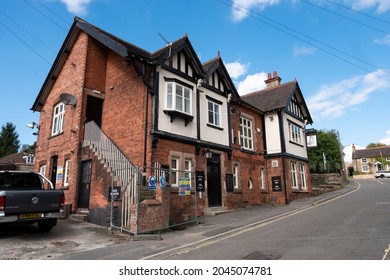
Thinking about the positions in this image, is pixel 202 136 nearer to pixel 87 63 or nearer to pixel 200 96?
pixel 200 96

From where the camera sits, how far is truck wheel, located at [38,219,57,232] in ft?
32.2

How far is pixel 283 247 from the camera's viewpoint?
706 cm

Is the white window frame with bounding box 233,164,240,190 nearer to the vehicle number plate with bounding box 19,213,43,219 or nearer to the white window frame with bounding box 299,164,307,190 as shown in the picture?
the white window frame with bounding box 299,164,307,190

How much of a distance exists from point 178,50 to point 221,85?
14.7ft

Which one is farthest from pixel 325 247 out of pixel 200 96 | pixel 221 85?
pixel 221 85

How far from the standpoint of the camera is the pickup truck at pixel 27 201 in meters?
8.16

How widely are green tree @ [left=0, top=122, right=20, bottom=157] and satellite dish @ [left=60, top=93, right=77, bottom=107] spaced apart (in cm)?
4491

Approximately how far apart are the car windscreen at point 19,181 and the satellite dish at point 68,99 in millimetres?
6606

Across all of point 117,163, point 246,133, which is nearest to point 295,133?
point 246,133

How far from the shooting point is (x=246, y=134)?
2022 cm

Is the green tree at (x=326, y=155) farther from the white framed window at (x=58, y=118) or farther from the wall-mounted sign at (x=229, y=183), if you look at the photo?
the white framed window at (x=58, y=118)

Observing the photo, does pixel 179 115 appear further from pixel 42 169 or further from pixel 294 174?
pixel 294 174

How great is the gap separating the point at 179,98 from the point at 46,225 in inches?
315

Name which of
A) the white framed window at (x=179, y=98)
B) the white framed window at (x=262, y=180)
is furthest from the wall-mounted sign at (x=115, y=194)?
the white framed window at (x=262, y=180)
